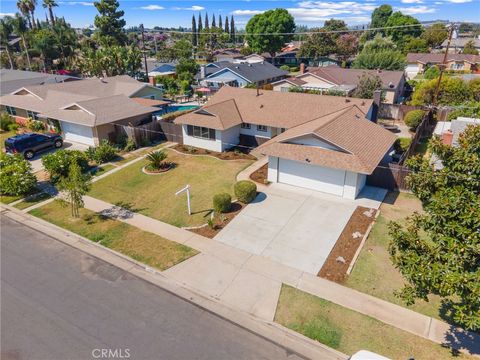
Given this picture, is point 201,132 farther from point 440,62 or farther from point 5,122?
point 440,62

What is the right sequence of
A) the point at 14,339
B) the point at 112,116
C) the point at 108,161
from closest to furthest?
the point at 14,339, the point at 108,161, the point at 112,116

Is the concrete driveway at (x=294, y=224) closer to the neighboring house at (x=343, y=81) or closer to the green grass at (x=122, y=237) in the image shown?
the green grass at (x=122, y=237)

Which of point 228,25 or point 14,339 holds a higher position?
point 228,25

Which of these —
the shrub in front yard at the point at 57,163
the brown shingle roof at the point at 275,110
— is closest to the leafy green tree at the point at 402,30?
the brown shingle roof at the point at 275,110

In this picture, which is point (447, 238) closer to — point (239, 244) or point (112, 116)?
point (239, 244)

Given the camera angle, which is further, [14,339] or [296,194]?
[296,194]

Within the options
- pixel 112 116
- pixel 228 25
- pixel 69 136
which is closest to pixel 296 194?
pixel 112 116
